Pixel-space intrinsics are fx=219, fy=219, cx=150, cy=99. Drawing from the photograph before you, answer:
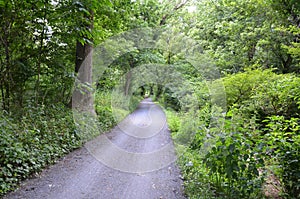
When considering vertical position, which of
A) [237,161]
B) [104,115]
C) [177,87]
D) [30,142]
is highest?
[177,87]

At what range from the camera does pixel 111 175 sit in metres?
3.83

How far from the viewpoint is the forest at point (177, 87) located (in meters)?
2.73

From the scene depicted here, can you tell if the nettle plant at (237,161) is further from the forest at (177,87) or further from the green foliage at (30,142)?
the green foliage at (30,142)

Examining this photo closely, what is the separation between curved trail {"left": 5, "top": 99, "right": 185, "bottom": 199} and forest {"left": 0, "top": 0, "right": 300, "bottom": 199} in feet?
0.77

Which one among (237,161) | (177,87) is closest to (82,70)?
(177,87)

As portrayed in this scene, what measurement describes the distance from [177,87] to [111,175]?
6.16 meters

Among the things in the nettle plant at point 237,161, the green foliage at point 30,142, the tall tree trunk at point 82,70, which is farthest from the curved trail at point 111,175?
the tall tree trunk at point 82,70

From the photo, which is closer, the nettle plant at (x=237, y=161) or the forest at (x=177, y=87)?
the nettle plant at (x=237, y=161)

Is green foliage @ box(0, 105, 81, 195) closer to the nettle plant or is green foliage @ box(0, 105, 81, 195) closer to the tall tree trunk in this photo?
the tall tree trunk

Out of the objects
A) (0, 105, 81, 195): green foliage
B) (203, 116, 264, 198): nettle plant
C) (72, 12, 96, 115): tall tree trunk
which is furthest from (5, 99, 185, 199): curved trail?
(72, 12, 96, 115): tall tree trunk

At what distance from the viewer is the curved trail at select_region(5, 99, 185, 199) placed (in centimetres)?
312

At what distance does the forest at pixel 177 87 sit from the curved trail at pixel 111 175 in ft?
0.77

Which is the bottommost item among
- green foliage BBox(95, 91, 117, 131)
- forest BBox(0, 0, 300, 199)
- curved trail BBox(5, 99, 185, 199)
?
curved trail BBox(5, 99, 185, 199)

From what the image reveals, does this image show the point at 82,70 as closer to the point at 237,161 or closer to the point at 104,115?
the point at 104,115
